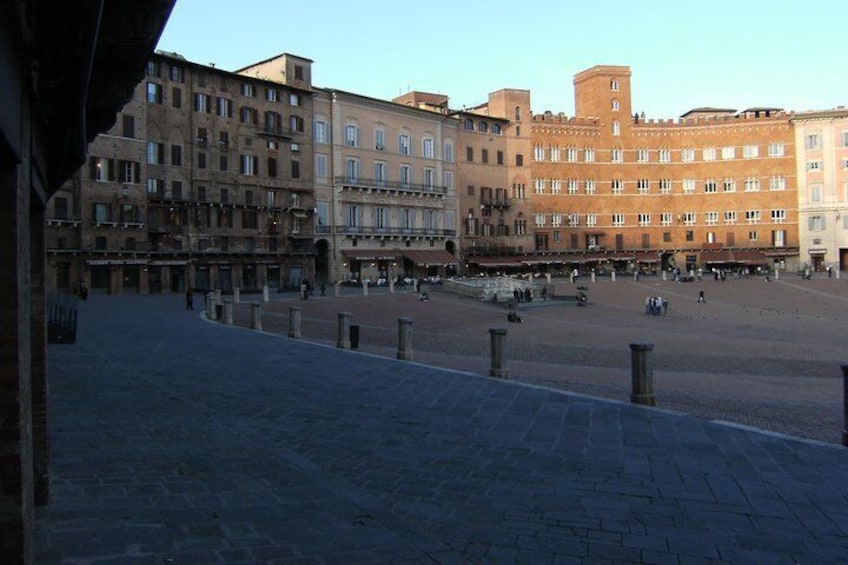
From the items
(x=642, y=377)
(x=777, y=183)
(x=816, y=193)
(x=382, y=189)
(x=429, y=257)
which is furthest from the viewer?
(x=777, y=183)

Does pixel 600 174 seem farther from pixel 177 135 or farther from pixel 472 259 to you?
pixel 177 135

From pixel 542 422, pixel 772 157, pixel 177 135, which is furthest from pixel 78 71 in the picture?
pixel 772 157

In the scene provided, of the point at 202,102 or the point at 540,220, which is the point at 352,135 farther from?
the point at 540,220

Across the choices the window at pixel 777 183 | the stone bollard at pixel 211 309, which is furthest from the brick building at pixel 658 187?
the stone bollard at pixel 211 309

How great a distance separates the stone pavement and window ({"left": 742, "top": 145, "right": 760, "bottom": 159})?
71.1 meters

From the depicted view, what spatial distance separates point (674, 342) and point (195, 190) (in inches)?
1353

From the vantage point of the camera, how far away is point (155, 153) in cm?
4488

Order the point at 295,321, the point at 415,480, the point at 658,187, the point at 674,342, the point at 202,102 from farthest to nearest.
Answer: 1. the point at 658,187
2. the point at 202,102
3. the point at 674,342
4. the point at 295,321
5. the point at 415,480

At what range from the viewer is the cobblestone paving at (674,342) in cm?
1218

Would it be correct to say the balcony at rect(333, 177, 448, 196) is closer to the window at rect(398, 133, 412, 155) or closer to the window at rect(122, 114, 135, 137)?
the window at rect(398, 133, 412, 155)

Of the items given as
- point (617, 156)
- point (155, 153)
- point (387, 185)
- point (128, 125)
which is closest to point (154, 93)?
point (128, 125)

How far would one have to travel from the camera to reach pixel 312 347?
51.0 feet

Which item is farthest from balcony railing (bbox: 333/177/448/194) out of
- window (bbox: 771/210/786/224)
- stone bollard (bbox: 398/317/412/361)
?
stone bollard (bbox: 398/317/412/361)

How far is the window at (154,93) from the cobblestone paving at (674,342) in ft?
58.7
